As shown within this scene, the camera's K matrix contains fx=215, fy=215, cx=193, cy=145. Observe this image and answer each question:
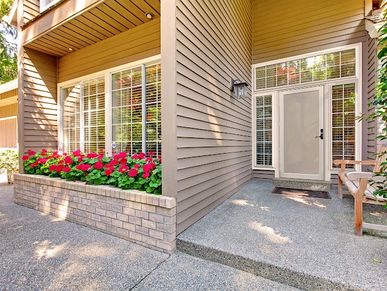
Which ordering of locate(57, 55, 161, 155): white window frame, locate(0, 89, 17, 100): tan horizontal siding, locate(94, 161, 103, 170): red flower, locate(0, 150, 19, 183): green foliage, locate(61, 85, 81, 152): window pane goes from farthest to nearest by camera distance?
locate(0, 89, 17, 100): tan horizontal siding < locate(0, 150, 19, 183): green foliage < locate(61, 85, 81, 152): window pane < locate(57, 55, 161, 155): white window frame < locate(94, 161, 103, 170): red flower

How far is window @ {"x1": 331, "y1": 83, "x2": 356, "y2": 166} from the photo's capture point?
402 cm

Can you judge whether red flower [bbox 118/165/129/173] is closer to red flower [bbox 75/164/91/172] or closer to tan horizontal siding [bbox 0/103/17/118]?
red flower [bbox 75/164/91/172]

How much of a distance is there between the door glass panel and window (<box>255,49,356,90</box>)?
0.32 meters

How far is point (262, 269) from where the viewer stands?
173 centimetres

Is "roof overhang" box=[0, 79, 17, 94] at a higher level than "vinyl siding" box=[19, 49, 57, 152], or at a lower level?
higher

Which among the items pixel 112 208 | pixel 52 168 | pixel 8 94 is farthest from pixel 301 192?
pixel 8 94

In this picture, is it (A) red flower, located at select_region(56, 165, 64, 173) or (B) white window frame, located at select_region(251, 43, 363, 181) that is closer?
(A) red flower, located at select_region(56, 165, 64, 173)

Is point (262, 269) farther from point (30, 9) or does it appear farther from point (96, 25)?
point (30, 9)

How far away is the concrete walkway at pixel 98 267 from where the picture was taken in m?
1.66

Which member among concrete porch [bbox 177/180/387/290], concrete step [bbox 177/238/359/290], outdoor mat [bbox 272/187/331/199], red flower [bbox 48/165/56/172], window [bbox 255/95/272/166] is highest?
window [bbox 255/95/272/166]

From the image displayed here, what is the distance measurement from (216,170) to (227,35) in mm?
2228

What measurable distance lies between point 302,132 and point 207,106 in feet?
8.49

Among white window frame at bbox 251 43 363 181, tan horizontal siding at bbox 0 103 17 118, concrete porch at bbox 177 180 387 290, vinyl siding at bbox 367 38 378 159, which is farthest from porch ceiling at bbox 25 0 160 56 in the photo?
tan horizontal siding at bbox 0 103 17 118

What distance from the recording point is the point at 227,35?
3555 mm
